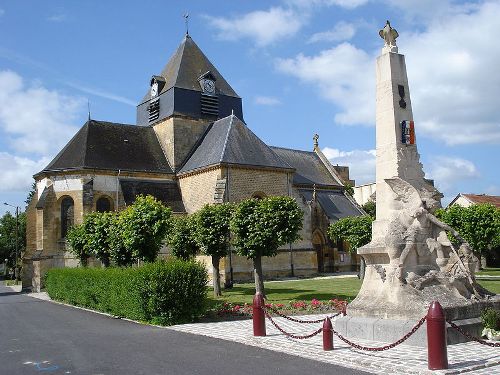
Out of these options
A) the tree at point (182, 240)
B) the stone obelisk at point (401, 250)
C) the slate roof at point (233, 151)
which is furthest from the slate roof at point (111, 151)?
the stone obelisk at point (401, 250)

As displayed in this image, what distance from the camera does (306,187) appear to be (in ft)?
130

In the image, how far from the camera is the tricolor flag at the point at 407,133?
1041 cm

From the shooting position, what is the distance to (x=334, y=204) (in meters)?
39.8

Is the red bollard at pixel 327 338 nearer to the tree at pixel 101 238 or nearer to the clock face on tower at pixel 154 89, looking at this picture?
the tree at pixel 101 238

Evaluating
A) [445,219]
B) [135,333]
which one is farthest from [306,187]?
[135,333]

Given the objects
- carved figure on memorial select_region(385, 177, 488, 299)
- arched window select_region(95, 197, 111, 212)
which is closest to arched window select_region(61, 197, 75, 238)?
arched window select_region(95, 197, 111, 212)

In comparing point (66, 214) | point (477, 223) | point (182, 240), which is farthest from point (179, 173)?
point (477, 223)

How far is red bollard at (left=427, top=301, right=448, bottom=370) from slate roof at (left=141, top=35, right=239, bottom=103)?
30521mm

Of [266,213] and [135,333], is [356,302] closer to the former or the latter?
[135,333]

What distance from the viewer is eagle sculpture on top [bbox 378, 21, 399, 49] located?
36.1ft

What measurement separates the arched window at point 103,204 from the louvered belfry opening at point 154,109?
8316 mm

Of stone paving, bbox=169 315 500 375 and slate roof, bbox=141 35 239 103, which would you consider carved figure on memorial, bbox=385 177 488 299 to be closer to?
stone paving, bbox=169 315 500 375

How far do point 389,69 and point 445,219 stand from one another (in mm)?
21975

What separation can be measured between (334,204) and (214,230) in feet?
66.6
